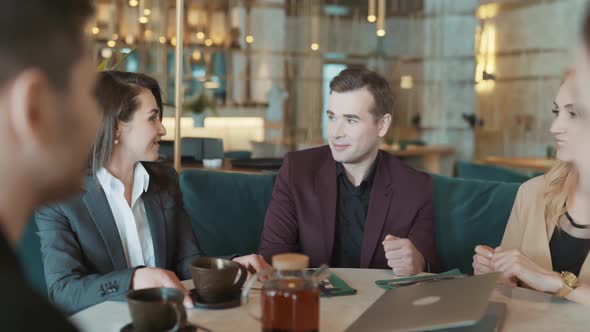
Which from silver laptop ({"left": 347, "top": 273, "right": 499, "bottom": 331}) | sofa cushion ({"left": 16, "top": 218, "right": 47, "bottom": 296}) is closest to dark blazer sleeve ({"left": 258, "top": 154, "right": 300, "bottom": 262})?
A: sofa cushion ({"left": 16, "top": 218, "right": 47, "bottom": 296})

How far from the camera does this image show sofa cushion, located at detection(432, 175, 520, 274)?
3.05 meters

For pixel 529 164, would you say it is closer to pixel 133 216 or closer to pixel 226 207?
pixel 226 207

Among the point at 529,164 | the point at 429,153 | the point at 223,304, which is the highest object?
the point at 223,304

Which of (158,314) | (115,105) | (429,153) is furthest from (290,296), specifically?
(429,153)

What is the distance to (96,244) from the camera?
198 cm

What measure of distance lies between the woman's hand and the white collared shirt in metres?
1.05

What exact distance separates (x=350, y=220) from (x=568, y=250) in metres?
0.84

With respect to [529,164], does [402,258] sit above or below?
above

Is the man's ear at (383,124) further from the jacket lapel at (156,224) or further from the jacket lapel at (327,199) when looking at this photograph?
the jacket lapel at (156,224)

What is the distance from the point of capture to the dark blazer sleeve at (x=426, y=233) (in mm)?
2469

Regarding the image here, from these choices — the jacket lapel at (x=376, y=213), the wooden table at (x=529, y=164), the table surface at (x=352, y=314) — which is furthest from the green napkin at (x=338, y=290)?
the wooden table at (x=529, y=164)

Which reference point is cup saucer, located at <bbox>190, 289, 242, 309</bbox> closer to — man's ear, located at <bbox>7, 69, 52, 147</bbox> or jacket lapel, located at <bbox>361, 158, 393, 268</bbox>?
man's ear, located at <bbox>7, 69, 52, 147</bbox>

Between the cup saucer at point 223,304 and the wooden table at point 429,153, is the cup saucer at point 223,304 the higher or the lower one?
the higher one

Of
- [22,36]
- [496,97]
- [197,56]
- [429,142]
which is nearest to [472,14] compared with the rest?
[496,97]
